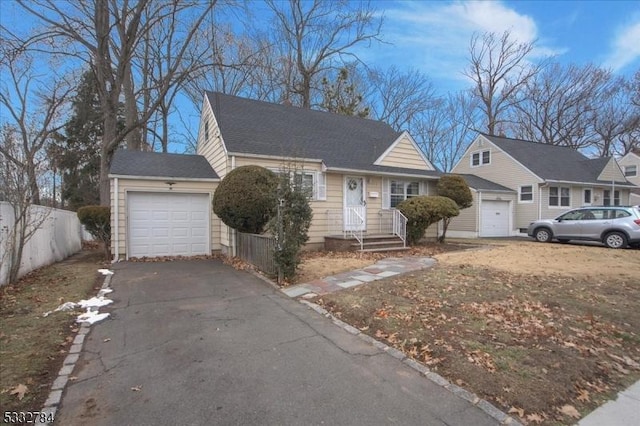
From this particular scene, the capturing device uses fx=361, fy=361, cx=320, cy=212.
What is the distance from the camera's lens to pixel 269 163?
12141 mm

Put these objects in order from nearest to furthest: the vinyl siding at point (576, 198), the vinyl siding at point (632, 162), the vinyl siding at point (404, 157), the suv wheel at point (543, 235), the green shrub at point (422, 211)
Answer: the green shrub at point (422, 211)
the vinyl siding at point (404, 157)
the suv wheel at point (543, 235)
the vinyl siding at point (576, 198)
the vinyl siding at point (632, 162)

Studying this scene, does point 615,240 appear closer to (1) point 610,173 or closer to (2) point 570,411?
(1) point 610,173

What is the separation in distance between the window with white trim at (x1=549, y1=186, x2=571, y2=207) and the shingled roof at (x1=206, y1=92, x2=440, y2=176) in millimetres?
9375

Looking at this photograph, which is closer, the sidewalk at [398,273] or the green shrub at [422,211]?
the sidewalk at [398,273]

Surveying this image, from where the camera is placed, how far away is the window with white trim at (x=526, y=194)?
19.9m

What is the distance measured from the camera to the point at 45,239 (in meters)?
10.4

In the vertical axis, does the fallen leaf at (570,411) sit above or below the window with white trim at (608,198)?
below

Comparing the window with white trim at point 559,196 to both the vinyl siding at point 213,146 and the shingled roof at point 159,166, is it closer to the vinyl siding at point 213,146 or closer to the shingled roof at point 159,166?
the vinyl siding at point 213,146

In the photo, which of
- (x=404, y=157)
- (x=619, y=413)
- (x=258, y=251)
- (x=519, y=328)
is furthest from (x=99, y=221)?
(x=619, y=413)

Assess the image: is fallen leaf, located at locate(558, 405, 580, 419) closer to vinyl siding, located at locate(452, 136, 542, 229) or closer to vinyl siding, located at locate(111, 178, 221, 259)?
vinyl siding, located at locate(111, 178, 221, 259)

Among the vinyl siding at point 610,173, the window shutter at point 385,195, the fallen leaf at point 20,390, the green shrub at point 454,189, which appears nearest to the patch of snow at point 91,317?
the fallen leaf at point 20,390

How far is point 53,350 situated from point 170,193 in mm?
8168

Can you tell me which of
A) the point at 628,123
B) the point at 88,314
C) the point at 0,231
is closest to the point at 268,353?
the point at 88,314

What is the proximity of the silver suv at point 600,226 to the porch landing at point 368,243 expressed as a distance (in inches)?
299
